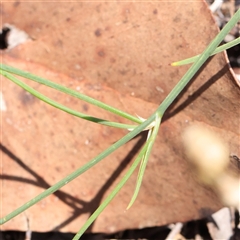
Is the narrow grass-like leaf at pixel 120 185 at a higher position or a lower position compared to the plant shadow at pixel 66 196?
lower

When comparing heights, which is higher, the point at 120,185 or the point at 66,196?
the point at 66,196

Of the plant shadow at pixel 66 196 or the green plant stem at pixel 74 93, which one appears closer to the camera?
the green plant stem at pixel 74 93

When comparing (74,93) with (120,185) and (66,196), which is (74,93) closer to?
(120,185)

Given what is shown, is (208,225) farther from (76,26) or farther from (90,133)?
(76,26)

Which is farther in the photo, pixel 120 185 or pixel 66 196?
pixel 66 196

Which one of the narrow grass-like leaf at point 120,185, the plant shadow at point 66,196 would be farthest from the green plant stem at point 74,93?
the plant shadow at point 66,196

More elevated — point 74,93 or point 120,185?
point 74,93

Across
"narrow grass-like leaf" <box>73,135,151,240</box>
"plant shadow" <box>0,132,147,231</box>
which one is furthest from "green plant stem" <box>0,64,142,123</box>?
"plant shadow" <box>0,132,147,231</box>

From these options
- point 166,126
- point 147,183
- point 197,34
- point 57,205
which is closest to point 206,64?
point 197,34

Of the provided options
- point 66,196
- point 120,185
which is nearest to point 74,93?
point 120,185

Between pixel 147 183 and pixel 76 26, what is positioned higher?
pixel 76 26

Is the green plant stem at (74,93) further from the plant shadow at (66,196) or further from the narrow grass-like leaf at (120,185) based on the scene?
the plant shadow at (66,196)
